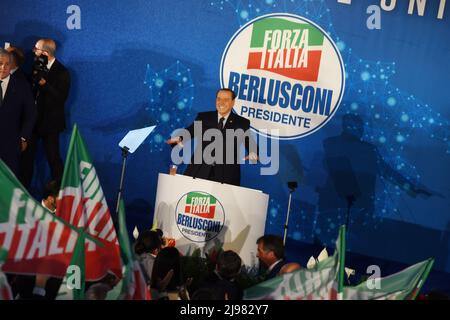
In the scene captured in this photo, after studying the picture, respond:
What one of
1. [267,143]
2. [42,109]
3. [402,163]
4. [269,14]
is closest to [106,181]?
[42,109]

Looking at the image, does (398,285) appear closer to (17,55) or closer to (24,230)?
(24,230)

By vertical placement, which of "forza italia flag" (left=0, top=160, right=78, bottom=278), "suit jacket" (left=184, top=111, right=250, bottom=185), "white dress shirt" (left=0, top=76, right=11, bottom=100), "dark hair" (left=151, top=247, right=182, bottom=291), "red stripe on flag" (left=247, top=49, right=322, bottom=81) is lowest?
"dark hair" (left=151, top=247, right=182, bottom=291)

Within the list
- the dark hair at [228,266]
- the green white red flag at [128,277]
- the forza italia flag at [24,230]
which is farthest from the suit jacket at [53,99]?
the green white red flag at [128,277]

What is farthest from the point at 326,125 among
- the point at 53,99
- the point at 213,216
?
the point at 53,99

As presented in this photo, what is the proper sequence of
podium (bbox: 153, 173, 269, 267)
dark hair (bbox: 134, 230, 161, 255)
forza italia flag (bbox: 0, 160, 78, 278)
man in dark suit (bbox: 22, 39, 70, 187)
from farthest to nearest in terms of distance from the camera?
1. man in dark suit (bbox: 22, 39, 70, 187)
2. podium (bbox: 153, 173, 269, 267)
3. dark hair (bbox: 134, 230, 161, 255)
4. forza italia flag (bbox: 0, 160, 78, 278)

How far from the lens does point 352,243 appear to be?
8.79 metres

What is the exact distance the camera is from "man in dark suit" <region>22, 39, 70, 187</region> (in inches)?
336

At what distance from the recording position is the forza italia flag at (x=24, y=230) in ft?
14.7

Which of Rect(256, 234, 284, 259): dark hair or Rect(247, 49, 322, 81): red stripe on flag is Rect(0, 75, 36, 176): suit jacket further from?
Rect(256, 234, 284, 259): dark hair

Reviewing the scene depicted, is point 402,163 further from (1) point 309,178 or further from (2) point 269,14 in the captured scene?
(2) point 269,14

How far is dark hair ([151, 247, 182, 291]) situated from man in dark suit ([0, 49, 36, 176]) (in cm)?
257

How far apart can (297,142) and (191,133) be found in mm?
1377

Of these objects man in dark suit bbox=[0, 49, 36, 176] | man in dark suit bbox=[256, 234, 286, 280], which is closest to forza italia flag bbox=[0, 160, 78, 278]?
man in dark suit bbox=[256, 234, 286, 280]

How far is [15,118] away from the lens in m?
7.82
